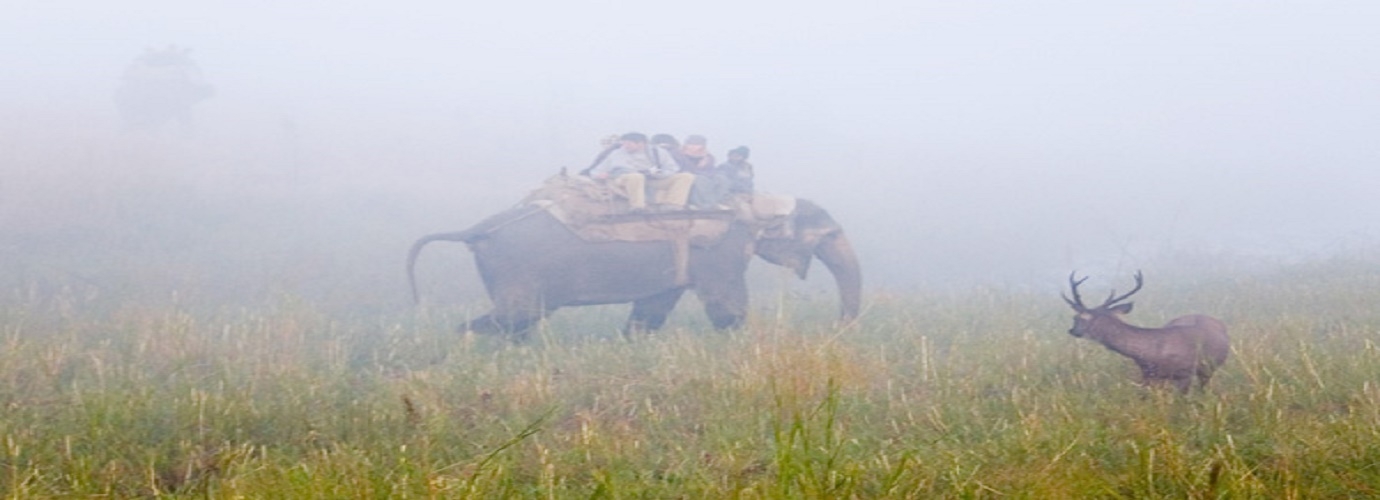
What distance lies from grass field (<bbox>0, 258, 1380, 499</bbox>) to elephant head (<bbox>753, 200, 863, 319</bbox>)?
1474mm

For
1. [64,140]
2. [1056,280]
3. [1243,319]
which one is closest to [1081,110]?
[1056,280]

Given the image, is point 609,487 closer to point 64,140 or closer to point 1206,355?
point 1206,355

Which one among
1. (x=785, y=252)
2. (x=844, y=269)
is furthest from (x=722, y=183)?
(x=844, y=269)

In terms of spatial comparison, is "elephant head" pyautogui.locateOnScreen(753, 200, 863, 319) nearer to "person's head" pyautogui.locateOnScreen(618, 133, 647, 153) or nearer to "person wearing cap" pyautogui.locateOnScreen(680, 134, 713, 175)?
"person wearing cap" pyautogui.locateOnScreen(680, 134, 713, 175)

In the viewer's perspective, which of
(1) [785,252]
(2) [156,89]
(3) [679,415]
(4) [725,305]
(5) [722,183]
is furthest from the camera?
(2) [156,89]

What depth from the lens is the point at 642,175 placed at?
9.21 meters

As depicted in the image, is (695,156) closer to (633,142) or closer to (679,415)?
(633,142)

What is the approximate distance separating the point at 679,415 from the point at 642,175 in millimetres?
4244

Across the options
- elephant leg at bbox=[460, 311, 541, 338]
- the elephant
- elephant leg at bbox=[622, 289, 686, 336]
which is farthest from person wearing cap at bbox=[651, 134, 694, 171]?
elephant leg at bbox=[460, 311, 541, 338]

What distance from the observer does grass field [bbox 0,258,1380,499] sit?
3320mm

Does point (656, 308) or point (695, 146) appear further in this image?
point (695, 146)

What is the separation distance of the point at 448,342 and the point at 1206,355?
549 cm

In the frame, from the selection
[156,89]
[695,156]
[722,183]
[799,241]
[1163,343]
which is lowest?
[799,241]

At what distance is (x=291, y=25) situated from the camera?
85.2 m
